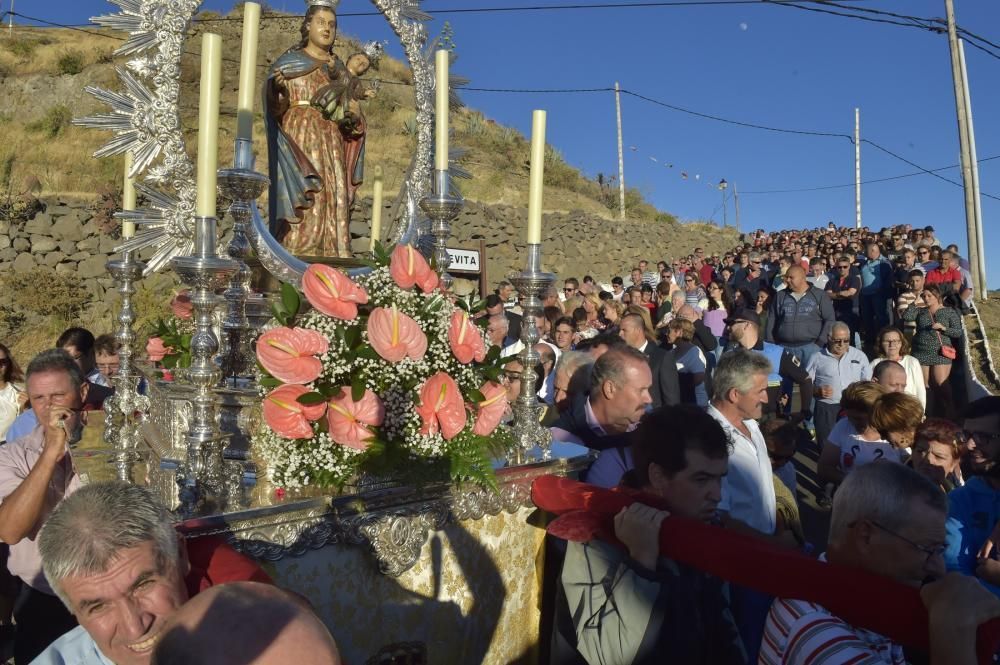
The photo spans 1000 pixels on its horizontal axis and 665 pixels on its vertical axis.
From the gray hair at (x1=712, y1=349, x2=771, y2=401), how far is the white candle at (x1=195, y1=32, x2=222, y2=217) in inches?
88.1

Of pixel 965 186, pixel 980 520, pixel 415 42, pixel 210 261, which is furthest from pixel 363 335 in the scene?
pixel 965 186

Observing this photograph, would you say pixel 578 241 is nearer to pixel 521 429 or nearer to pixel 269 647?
pixel 521 429

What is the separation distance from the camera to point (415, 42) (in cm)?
371

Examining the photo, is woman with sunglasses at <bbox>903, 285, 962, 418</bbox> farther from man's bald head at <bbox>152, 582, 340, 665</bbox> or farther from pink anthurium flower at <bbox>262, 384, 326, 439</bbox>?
man's bald head at <bbox>152, 582, 340, 665</bbox>

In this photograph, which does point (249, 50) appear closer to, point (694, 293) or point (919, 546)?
point (919, 546)

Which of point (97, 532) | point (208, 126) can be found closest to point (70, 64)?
point (208, 126)

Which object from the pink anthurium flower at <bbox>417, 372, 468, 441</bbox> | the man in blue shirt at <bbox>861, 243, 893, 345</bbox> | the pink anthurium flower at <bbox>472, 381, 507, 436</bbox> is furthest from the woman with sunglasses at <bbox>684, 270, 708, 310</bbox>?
the pink anthurium flower at <bbox>417, 372, 468, 441</bbox>

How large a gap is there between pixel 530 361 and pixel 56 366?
5.81ft

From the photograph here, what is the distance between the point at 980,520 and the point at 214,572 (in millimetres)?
2773

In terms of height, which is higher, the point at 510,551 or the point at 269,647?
the point at 269,647

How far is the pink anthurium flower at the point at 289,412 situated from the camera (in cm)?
211

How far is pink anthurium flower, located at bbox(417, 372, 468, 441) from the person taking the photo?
2.20m

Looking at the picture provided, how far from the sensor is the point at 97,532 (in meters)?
1.40

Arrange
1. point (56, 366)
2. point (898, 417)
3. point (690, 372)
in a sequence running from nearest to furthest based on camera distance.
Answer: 1. point (56, 366)
2. point (898, 417)
3. point (690, 372)
